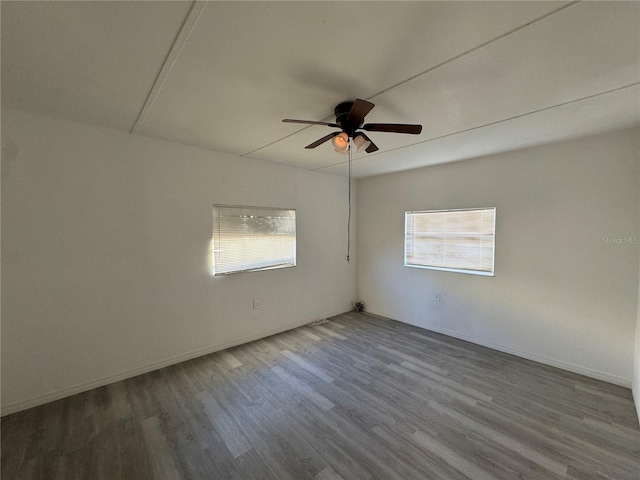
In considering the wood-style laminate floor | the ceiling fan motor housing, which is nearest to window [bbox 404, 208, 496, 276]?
the wood-style laminate floor

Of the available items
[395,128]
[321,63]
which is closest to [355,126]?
[395,128]

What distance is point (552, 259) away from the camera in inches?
111

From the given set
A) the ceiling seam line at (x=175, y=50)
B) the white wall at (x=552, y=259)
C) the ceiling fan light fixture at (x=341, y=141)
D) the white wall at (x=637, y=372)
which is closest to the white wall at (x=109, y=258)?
the ceiling seam line at (x=175, y=50)

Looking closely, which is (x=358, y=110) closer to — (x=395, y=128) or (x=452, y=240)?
(x=395, y=128)

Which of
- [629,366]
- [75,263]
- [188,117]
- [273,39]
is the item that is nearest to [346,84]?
[273,39]

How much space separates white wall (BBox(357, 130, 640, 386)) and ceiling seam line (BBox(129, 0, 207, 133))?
132 inches

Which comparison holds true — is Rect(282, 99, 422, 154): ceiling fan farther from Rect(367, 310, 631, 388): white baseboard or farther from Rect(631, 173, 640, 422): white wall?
Rect(367, 310, 631, 388): white baseboard

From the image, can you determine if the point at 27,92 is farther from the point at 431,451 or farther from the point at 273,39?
the point at 431,451

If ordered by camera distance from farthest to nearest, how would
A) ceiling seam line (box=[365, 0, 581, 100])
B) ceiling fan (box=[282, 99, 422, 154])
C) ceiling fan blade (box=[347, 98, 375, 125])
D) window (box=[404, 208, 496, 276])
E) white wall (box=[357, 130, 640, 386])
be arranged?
window (box=[404, 208, 496, 276])
white wall (box=[357, 130, 640, 386])
ceiling fan (box=[282, 99, 422, 154])
ceiling fan blade (box=[347, 98, 375, 125])
ceiling seam line (box=[365, 0, 581, 100])

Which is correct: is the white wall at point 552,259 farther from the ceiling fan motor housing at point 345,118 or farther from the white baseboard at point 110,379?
the white baseboard at point 110,379

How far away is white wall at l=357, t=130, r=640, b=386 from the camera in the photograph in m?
2.46

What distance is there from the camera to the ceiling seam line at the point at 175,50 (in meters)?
1.14

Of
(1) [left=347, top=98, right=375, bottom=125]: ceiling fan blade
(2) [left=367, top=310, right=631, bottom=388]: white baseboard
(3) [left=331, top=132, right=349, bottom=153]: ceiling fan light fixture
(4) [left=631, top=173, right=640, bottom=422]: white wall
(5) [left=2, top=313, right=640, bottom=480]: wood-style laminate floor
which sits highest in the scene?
(1) [left=347, top=98, right=375, bottom=125]: ceiling fan blade

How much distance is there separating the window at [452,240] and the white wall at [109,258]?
2.23 meters
